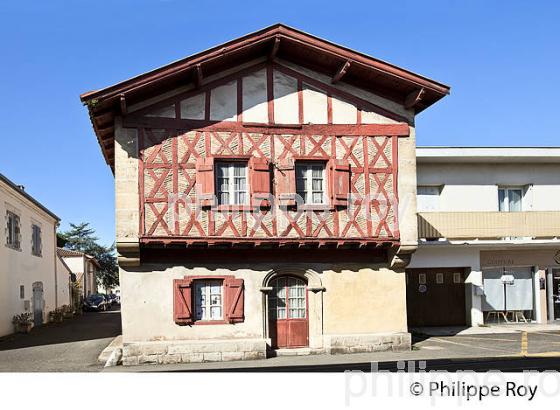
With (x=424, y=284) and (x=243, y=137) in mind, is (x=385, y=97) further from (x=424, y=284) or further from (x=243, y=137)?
(x=424, y=284)

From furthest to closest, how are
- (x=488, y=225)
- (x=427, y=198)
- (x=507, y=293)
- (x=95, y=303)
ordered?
(x=95, y=303) < (x=507, y=293) < (x=427, y=198) < (x=488, y=225)

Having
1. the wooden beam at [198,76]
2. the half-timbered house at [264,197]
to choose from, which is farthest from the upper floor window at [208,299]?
the wooden beam at [198,76]

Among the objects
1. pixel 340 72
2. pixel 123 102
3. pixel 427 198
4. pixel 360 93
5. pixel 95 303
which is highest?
pixel 340 72

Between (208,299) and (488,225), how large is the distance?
1112 centimetres

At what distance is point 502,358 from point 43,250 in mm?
23440

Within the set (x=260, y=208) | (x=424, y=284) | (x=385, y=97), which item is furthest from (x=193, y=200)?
(x=424, y=284)

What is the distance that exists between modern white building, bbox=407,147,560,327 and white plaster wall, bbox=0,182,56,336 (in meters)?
14.8

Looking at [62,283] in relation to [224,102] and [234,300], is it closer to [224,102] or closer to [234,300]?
[234,300]

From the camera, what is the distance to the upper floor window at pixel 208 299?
53.0 feet

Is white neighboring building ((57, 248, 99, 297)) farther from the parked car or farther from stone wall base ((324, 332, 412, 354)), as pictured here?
stone wall base ((324, 332, 412, 354))

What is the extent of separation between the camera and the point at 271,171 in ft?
53.8

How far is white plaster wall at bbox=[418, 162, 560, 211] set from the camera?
2270 cm

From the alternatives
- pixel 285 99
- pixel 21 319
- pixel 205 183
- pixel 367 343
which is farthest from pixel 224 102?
pixel 21 319

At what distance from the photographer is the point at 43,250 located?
3108 cm
